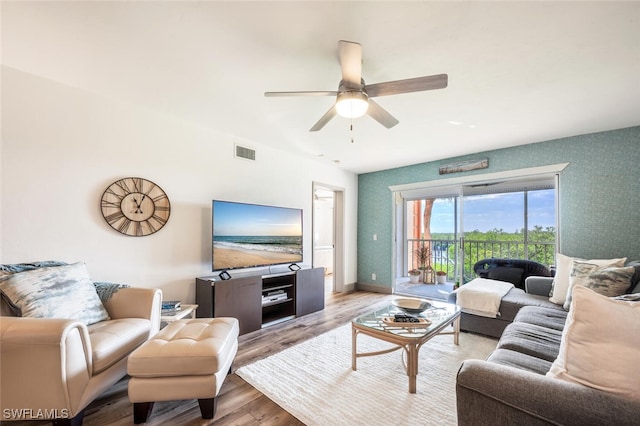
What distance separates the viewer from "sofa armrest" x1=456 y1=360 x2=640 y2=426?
83 cm

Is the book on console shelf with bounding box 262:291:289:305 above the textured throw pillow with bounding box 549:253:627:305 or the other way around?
the other way around

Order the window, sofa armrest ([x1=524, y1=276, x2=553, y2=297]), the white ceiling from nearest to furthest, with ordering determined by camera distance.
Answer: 1. the white ceiling
2. sofa armrest ([x1=524, y1=276, x2=553, y2=297])
3. the window

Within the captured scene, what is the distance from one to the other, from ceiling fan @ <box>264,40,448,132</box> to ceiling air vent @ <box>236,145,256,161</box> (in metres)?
1.79

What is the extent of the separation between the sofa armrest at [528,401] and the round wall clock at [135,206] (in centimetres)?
297

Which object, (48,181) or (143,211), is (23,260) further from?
(143,211)

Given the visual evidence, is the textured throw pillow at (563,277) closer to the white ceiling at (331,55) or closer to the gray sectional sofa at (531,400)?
the white ceiling at (331,55)

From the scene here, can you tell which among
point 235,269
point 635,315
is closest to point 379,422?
point 635,315

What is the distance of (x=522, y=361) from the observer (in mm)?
1470

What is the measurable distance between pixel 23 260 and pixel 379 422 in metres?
2.91

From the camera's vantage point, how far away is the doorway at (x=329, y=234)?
5.21 meters

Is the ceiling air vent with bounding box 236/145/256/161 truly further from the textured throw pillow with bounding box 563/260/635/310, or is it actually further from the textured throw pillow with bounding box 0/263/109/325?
the textured throw pillow with bounding box 563/260/635/310

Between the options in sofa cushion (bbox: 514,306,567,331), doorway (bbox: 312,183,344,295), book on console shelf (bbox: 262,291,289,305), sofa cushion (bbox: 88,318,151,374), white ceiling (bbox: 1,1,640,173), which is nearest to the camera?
white ceiling (bbox: 1,1,640,173)

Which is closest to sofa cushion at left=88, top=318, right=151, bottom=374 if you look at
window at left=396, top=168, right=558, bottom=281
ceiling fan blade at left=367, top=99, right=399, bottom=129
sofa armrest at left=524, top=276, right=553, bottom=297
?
ceiling fan blade at left=367, top=99, right=399, bottom=129

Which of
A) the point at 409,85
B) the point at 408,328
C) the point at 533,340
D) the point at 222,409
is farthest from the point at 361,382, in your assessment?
the point at 409,85
